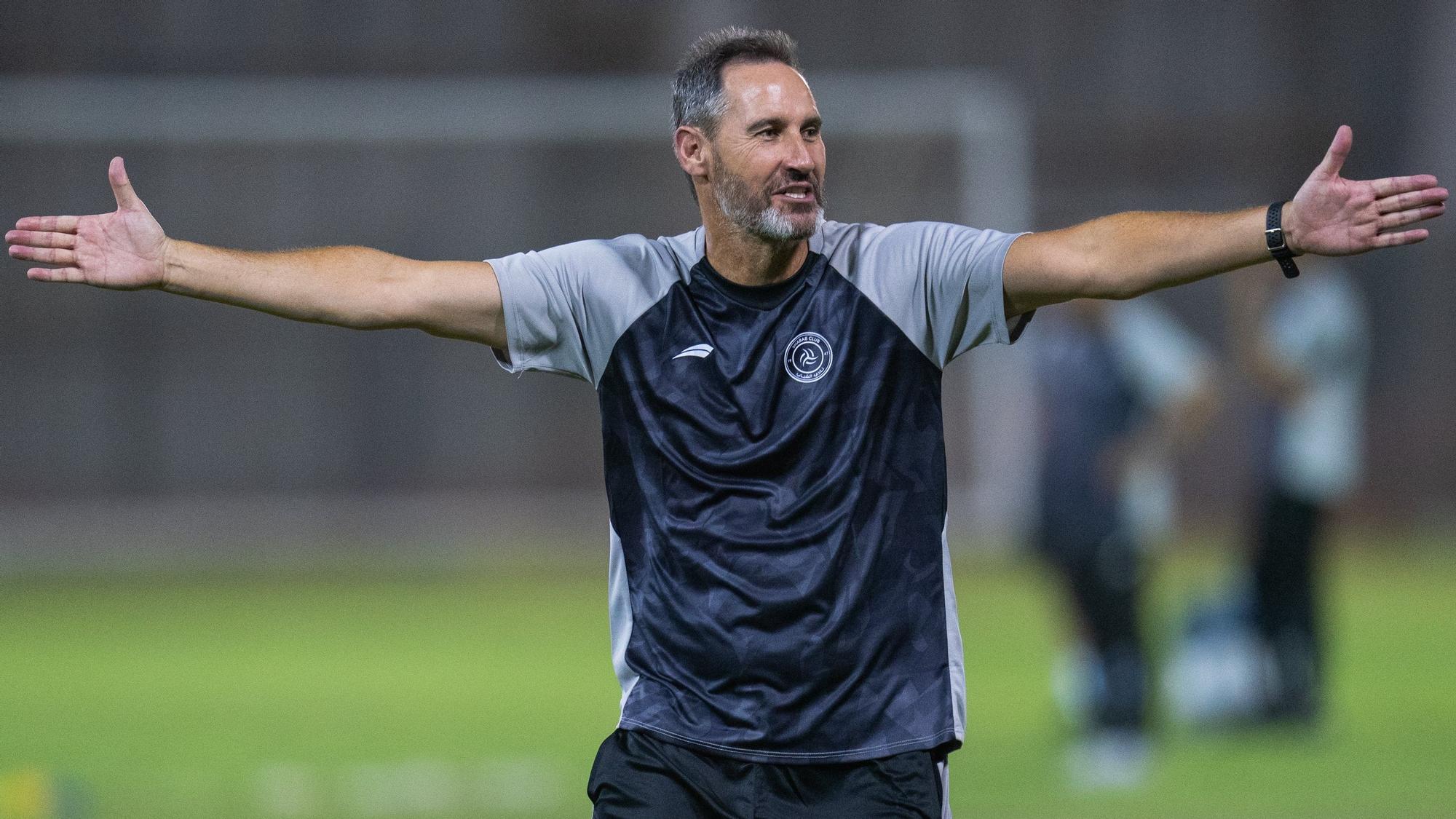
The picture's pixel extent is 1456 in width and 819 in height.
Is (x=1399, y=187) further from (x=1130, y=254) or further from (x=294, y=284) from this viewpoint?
(x=294, y=284)

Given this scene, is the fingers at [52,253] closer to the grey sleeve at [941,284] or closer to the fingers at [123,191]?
the fingers at [123,191]

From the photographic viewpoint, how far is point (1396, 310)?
630 inches

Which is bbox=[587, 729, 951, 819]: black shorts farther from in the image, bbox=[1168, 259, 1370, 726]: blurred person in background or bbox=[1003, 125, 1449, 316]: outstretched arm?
bbox=[1168, 259, 1370, 726]: blurred person in background

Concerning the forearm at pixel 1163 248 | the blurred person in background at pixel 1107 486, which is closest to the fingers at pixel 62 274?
the forearm at pixel 1163 248

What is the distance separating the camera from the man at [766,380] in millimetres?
3543

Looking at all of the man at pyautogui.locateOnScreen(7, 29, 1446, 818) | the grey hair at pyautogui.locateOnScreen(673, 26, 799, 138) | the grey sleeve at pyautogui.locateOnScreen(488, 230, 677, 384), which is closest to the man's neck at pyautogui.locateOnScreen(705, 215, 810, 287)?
the man at pyautogui.locateOnScreen(7, 29, 1446, 818)

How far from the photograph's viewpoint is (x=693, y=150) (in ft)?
13.1

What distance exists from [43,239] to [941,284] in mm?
1812

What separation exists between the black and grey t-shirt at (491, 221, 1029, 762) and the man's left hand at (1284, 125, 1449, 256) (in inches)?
22.6

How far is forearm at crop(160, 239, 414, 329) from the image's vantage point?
3.69 m

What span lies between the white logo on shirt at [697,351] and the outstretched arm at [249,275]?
15.7 inches

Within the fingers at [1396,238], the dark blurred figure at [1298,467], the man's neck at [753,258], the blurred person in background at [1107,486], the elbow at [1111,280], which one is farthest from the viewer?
the dark blurred figure at [1298,467]

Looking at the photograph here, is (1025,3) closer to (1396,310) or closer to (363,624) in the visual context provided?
(1396,310)

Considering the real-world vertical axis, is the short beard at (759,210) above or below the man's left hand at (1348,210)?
above
